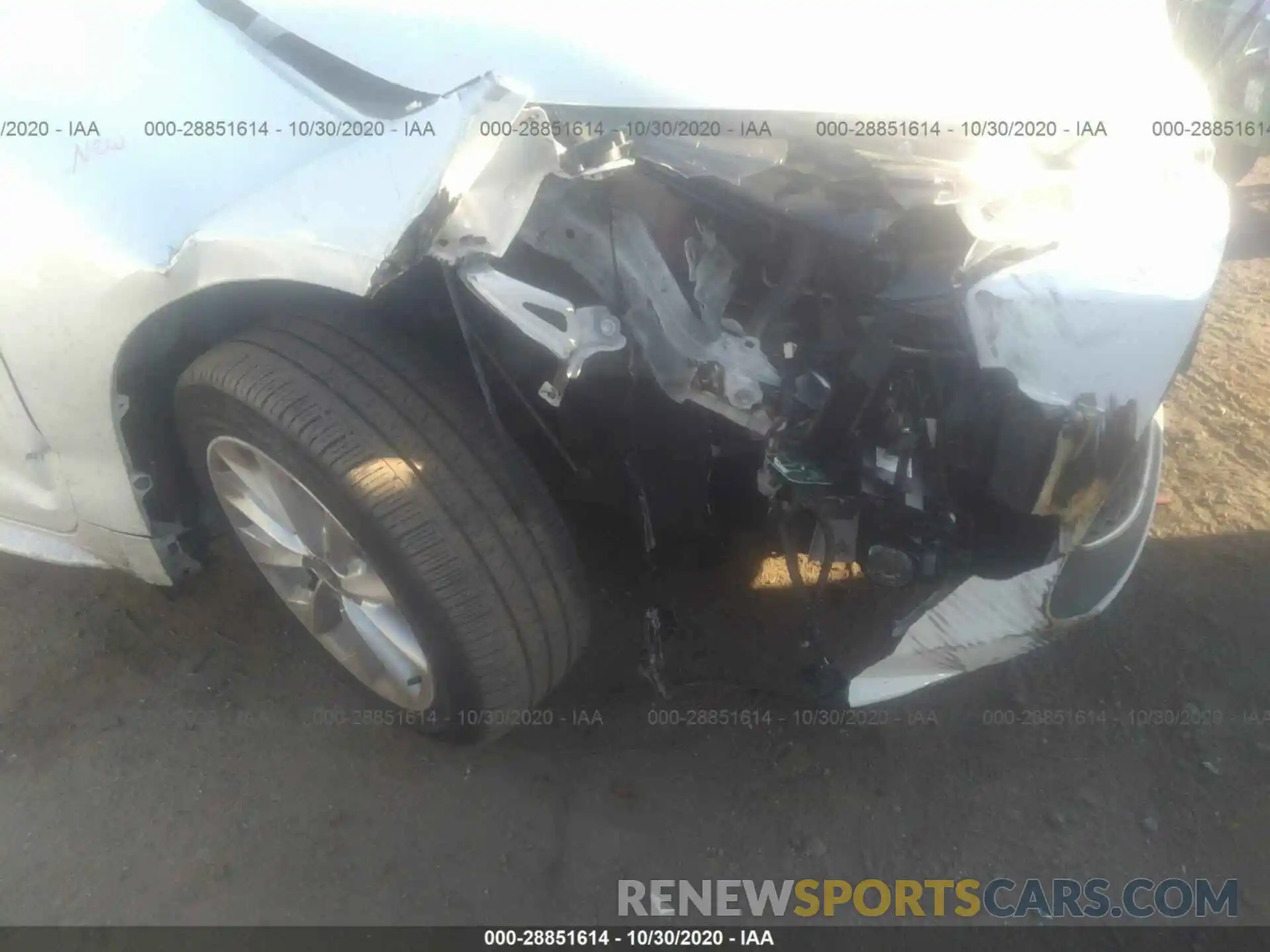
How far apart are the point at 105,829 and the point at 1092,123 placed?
2.61 m

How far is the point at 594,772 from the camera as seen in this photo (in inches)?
84.7

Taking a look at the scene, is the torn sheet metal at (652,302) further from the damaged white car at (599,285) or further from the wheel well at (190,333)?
the wheel well at (190,333)

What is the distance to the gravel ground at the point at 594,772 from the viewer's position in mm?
1954

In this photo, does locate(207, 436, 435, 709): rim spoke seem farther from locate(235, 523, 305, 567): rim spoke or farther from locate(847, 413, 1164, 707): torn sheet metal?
locate(847, 413, 1164, 707): torn sheet metal

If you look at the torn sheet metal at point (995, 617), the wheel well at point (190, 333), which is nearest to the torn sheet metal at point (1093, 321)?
the torn sheet metal at point (995, 617)

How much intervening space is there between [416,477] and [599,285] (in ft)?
1.66

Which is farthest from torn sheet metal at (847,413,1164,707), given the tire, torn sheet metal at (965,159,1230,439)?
the tire

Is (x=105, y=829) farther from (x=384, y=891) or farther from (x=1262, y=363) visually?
(x=1262, y=363)

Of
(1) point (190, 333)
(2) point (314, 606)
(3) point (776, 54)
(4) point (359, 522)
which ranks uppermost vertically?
(3) point (776, 54)

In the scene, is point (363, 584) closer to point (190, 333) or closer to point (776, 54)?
point (190, 333)

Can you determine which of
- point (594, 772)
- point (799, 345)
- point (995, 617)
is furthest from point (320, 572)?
point (995, 617)

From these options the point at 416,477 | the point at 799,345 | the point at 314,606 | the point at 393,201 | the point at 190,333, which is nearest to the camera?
the point at 393,201

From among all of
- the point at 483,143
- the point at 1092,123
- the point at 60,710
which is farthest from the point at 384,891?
the point at 1092,123

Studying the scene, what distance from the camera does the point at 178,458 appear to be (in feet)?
6.91
